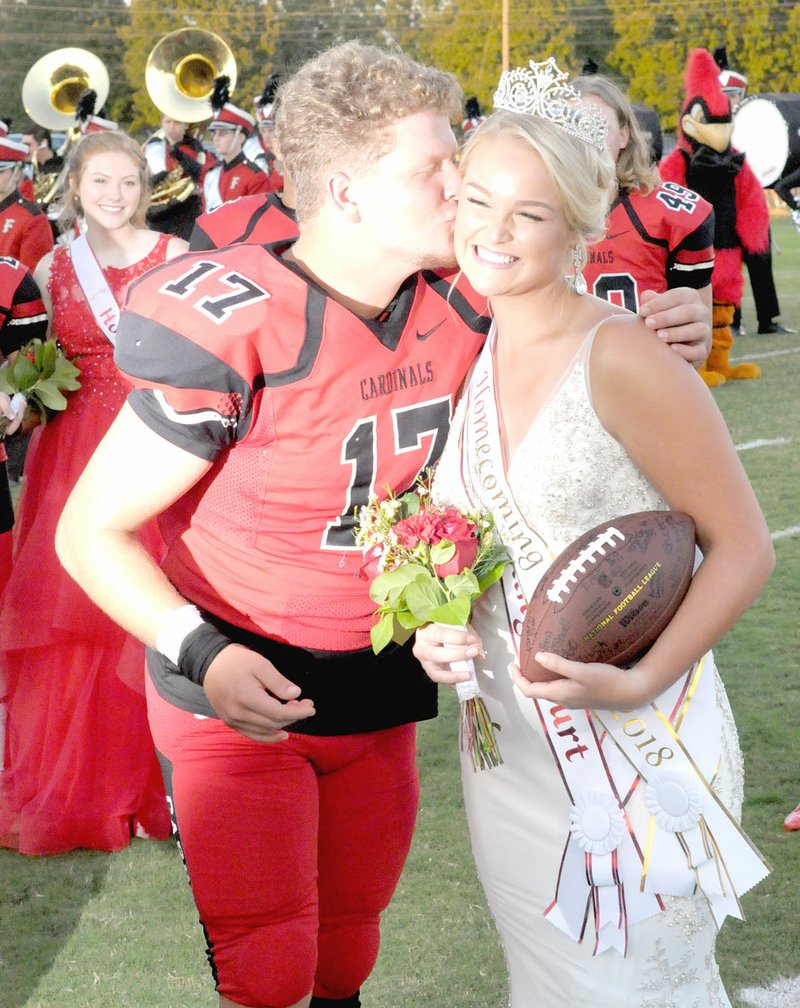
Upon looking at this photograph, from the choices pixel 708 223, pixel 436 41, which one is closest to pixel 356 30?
pixel 436 41

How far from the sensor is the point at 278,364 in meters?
2.23

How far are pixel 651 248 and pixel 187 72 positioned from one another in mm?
10777

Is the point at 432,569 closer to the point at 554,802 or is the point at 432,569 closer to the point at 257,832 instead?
the point at 554,802

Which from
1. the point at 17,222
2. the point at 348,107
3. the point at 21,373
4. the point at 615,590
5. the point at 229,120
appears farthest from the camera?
the point at 229,120

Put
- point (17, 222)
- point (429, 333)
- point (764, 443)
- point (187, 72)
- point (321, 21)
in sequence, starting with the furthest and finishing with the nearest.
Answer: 1. point (321, 21)
2. point (187, 72)
3. point (17, 222)
4. point (764, 443)
5. point (429, 333)

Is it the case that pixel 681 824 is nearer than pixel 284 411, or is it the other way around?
pixel 681 824

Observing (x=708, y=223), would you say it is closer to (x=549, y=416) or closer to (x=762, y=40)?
(x=549, y=416)

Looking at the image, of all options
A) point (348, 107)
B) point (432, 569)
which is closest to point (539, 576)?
point (432, 569)

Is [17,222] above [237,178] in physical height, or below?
above

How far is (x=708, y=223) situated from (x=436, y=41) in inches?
1662

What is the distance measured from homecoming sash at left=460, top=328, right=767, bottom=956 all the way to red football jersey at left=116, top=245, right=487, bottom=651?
0.60ft

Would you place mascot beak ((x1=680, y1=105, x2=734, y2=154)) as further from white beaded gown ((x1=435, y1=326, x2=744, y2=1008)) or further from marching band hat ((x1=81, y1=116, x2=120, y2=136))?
white beaded gown ((x1=435, y1=326, x2=744, y2=1008))

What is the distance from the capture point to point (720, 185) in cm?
1224

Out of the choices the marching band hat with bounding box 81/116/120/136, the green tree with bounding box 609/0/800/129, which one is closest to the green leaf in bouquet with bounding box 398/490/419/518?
the marching band hat with bounding box 81/116/120/136
